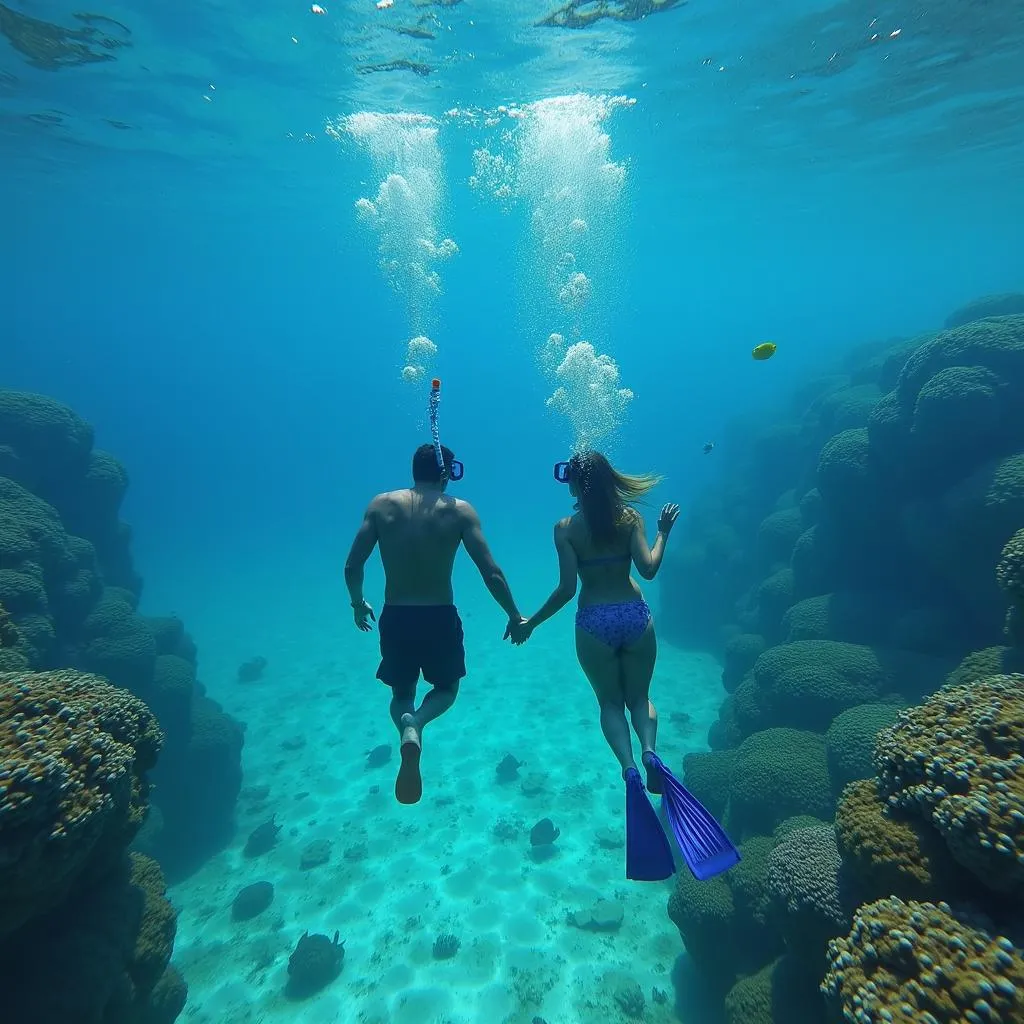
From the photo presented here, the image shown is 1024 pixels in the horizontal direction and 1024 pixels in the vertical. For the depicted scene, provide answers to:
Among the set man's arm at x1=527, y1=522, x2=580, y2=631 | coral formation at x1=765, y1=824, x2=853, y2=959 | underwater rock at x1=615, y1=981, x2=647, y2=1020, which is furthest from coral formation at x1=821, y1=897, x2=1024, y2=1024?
underwater rock at x1=615, y1=981, x2=647, y2=1020

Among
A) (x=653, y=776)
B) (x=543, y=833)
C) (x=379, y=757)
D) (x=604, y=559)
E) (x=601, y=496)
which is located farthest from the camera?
(x=379, y=757)

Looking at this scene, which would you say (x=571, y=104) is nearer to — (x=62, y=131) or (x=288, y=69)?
(x=288, y=69)

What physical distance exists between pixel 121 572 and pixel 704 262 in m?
73.6

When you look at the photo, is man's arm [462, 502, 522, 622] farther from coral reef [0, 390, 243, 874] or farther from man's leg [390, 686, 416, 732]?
coral reef [0, 390, 243, 874]

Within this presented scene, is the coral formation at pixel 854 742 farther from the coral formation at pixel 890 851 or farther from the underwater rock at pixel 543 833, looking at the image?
the underwater rock at pixel 543 833

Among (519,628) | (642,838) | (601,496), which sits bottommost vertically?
(642,838)

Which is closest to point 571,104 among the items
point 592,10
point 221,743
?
point 592,10

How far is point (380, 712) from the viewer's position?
18.5 meters

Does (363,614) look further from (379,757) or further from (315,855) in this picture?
(379,757)

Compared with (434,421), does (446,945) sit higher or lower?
lower

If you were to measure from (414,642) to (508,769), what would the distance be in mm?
10534

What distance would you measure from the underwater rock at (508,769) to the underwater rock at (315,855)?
4.33 m

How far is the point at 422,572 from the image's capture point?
16.9ft

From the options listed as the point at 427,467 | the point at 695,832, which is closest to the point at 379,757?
the point at 427,467
